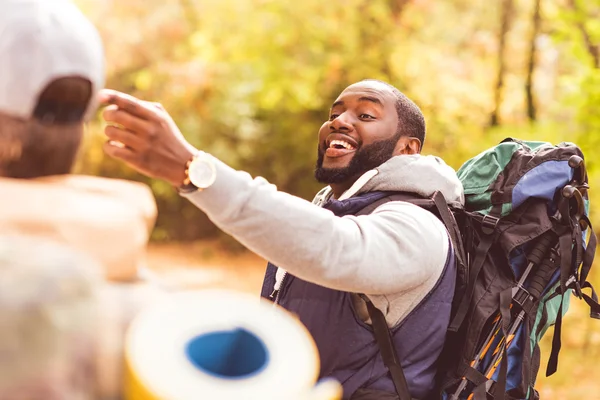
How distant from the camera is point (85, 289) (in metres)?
0.86

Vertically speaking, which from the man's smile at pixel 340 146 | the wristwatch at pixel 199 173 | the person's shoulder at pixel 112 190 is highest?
the person's shoulder at pixel 112 190

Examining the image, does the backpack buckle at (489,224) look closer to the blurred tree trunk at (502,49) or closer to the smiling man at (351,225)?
the smiling man at (351,225)

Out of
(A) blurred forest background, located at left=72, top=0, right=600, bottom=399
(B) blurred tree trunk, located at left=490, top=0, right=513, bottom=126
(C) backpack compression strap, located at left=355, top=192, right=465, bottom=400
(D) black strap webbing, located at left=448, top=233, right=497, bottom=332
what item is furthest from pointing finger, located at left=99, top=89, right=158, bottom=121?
(B) blurred tree trunk, located at left=490, top=0, right=513, bottom=126

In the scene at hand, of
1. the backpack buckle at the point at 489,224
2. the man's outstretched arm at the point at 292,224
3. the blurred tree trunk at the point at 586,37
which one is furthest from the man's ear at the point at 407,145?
the blurred tree trunk at the point at 586,37

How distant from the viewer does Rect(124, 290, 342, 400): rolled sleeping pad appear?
0.82 meters

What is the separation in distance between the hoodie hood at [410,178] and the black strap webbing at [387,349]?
43 cm

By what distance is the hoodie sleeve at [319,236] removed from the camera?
1.37 meters

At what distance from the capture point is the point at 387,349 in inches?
80.7

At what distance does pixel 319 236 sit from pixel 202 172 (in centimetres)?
36

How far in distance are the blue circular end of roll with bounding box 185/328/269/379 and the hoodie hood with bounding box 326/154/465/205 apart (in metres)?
1.37

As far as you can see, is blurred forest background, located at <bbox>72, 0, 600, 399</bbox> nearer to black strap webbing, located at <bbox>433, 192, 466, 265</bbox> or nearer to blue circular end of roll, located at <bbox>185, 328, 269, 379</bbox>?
black strap webbing, located at <bbox>433, 192, 466, 265</bbox>

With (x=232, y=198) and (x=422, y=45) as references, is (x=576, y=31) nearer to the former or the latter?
(x=422, y=45)

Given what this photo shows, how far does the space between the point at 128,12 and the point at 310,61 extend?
9.04 ft

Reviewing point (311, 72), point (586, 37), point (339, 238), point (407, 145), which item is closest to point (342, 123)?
point (407, 145)
